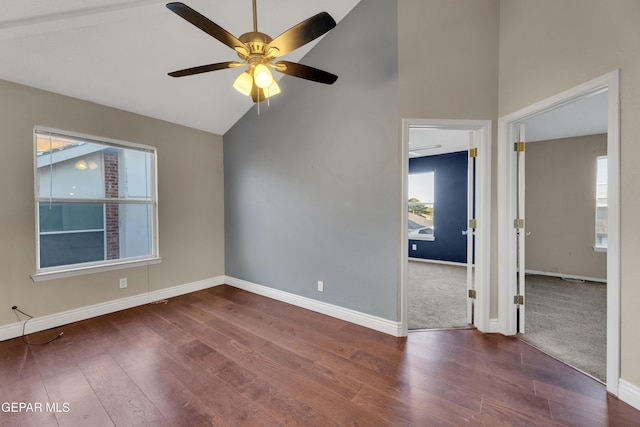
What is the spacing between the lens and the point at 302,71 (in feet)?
5.73

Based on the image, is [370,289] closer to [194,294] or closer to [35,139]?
[194,294]

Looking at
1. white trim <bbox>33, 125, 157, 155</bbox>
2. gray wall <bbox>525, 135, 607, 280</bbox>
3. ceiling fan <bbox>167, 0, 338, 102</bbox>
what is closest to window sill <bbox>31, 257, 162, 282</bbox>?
white trim <bbox>33, 125, 157, 155</bbox>

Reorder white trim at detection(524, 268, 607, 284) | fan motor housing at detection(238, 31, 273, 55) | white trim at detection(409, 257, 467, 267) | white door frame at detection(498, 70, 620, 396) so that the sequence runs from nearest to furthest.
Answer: fan motor housing at detection(238, 31, 273, 55) → white door frame at detection(498, 70, 620, 396) → white trim at detection(524, 268, 607, 284) → white trim at detection(409, 257, 467, 267)

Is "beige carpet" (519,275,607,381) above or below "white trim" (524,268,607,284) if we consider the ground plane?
below

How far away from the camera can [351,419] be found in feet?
4.85

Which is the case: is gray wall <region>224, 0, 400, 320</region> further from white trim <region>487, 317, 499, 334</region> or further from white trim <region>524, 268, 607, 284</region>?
white trim <region>524, 268, 607, 284</region>

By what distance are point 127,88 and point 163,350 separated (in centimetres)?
279

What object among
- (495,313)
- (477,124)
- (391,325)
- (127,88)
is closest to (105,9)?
(127,88)

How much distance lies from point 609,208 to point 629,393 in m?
1.17

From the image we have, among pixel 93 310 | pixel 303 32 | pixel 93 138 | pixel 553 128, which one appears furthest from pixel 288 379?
pixel 553 128

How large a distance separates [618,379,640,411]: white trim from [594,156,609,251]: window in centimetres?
386

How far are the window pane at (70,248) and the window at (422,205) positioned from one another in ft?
19.7

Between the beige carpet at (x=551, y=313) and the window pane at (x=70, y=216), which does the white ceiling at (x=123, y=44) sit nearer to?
the window pane at (x=70, y=216)

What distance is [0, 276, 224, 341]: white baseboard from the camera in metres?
2.43
